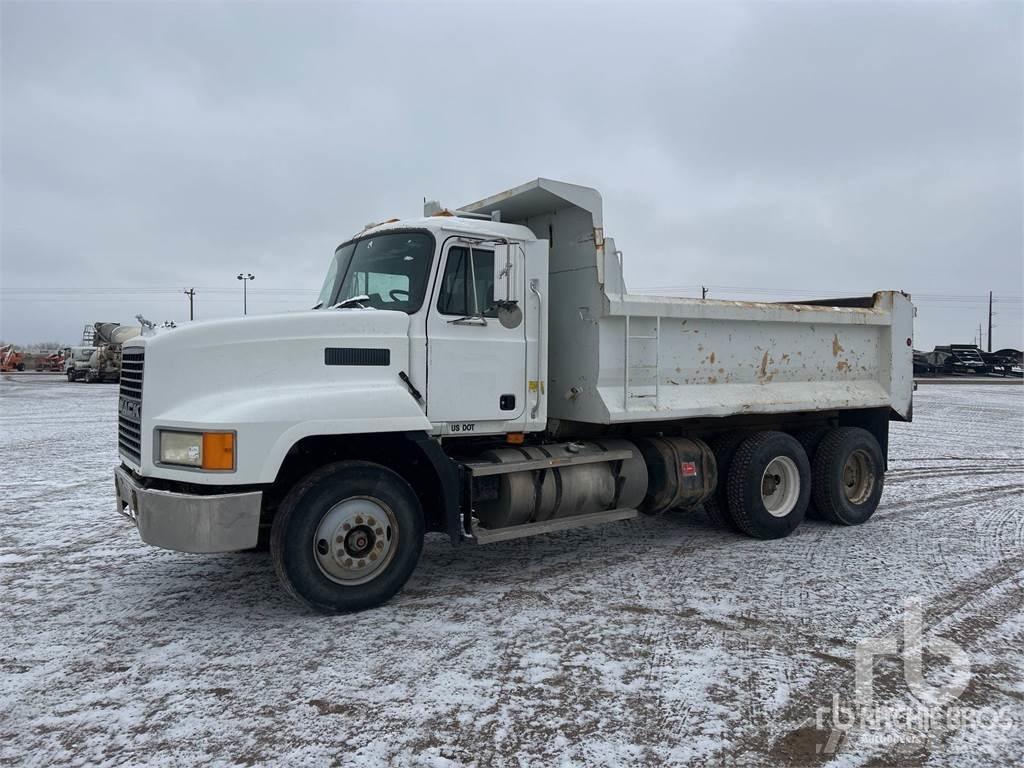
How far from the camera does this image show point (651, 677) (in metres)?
4.26

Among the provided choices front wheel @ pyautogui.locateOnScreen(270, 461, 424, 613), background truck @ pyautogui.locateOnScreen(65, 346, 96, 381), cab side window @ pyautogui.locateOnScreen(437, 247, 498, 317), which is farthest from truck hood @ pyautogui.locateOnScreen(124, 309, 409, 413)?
background truck @ pyautogui.locateOnScreen(65, 346, 96, 381)

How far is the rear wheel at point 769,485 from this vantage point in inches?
296

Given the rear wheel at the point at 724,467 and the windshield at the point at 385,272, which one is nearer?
the windshield at the point at 385,272

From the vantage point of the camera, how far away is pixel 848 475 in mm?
8578

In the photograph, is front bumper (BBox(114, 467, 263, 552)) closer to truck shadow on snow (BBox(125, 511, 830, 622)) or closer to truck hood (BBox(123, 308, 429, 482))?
truck hood (BBox(123, 308, 429, 482))

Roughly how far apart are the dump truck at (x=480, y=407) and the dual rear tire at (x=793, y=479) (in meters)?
0.03

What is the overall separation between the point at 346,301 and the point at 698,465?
149 inches

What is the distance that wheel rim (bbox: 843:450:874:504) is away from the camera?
852cm

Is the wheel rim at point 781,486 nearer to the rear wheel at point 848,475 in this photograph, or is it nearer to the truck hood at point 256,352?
the rear wheel at point 848,475

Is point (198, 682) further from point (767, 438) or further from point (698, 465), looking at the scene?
point (767, 438)

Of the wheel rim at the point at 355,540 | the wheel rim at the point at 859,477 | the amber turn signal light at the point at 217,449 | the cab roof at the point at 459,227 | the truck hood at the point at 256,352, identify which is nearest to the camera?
the amber turn signal light at the point at 217,449

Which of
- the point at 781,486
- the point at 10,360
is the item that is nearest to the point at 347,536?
the point at 781,486

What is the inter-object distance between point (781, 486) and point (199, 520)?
19.2 feet

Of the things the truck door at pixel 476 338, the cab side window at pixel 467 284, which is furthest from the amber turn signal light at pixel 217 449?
the cab side window at pixel 467 284
